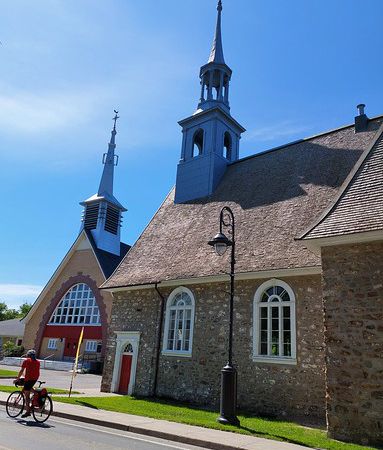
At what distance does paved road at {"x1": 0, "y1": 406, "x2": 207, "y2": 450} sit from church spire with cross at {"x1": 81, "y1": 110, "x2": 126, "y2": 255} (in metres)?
27.1

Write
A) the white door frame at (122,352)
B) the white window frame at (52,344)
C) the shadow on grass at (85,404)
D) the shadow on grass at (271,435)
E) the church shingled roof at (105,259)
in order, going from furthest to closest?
1. the white window frame at (52,344)
2. the church shingled roof at (105,259)
3. the white door frame at (122,352)
4. the shadow on grass at (85,404)
5. the shadow on grass at (271,435)

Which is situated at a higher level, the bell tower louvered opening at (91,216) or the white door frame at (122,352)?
the bell tower louvered opening at (91,216)

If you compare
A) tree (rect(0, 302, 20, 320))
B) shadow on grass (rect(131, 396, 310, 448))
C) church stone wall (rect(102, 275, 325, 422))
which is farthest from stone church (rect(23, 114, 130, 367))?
tree (rect(0, 302, 20, 320))

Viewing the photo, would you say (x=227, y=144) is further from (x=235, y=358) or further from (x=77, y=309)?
(x=77, y=309)

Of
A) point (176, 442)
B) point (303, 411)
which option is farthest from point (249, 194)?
point (176, 442)

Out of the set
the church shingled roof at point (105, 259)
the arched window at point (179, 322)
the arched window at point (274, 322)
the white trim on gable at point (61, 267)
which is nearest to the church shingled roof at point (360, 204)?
the arched window at point (274, 322)

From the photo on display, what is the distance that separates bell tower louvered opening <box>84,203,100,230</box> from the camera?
37.4 m

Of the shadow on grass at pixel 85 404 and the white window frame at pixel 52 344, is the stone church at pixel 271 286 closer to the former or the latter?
the shadow on grass at pixel 85 404

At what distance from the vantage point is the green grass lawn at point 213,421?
8.40m

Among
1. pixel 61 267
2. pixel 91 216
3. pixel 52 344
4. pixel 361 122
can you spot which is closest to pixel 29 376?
pixel 361 122

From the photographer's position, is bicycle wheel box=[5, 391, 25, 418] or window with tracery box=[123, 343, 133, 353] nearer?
bicycle wheel box=[5, 391, 25, 418]

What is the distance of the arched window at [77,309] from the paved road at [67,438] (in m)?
23.2

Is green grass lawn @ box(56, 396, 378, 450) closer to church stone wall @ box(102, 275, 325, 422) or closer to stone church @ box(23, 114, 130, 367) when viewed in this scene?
church stone wall @ box(102, 275, 325, 422)

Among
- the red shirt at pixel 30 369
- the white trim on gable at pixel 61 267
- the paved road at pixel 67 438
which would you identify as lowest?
the paved road at pixel 67 438
